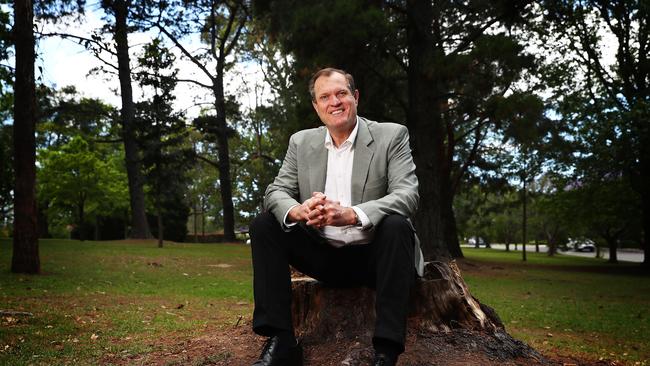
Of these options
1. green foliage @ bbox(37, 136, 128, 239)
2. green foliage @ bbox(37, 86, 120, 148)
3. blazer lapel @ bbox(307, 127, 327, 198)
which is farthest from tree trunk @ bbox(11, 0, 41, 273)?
green foliage @ bbox(37, 136, 128, 239)

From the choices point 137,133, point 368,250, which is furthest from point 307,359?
point 137,133

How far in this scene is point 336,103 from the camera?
3.08 meters

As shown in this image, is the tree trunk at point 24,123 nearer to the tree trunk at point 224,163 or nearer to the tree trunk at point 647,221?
the tree trunk at point 224,163

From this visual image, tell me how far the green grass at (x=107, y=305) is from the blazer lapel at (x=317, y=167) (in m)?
2.08

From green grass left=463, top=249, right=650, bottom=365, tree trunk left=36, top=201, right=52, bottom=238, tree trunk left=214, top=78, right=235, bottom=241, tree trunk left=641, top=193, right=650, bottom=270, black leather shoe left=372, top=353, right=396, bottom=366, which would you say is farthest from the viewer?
tree trunk left=36, top=201, right=52, bottom=238

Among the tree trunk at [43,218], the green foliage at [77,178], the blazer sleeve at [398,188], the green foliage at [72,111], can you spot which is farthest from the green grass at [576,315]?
the tree trunk at [43,218]

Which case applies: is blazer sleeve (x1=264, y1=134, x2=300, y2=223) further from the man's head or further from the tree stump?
the tree stump

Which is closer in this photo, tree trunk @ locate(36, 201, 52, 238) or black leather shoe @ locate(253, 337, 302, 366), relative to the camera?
black leather shoe @ locate(253, 337, 302, 366)

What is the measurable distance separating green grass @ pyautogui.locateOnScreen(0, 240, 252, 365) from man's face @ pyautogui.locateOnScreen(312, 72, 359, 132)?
242cm

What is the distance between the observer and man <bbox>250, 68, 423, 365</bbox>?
2.59 m

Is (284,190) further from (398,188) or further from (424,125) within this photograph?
(424,125)

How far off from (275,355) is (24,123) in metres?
8.30

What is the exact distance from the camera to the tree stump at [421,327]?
3072 millimetres

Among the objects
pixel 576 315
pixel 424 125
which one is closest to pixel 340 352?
pixel 576 315
